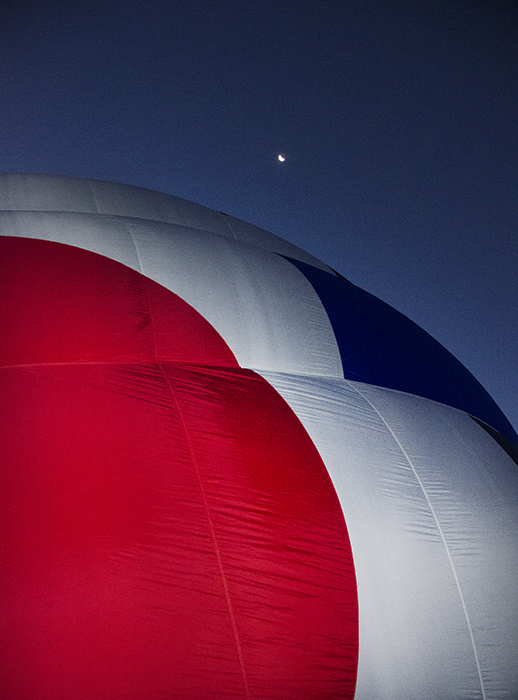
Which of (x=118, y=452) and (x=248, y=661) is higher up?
(x=118, y=452)

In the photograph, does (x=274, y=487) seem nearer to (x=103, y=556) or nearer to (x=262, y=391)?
(x=262, y=391)

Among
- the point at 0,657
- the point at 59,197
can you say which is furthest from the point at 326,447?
the point at 59,197

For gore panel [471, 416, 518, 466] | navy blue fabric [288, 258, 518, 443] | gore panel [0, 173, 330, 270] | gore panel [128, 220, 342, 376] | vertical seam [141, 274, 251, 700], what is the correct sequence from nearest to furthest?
vertical seam [141, 274, 251, 700] → gore panel [128, 220, 342, 376] → navy blue fabric [288, 258, 518, 443] → gore panel [471, 416, 518, 466] → gore panel [0, 173, 330, 270]

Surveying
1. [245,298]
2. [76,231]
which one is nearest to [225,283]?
[245,298]

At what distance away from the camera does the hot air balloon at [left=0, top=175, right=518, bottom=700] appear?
71.8 inches

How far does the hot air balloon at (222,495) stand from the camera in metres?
1.82

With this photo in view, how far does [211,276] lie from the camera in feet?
10.4

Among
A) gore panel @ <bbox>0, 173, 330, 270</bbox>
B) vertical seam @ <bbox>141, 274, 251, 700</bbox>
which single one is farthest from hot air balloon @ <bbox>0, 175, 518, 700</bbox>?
gore panel @ <bbox>0, 173, 330, 270</bbox>

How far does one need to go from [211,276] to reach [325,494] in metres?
1.55

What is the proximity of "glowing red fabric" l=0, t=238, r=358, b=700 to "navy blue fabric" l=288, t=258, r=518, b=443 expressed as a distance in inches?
35.7

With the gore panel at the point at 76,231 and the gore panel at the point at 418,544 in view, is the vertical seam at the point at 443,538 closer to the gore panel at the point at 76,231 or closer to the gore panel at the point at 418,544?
the gore panel at the point at 418,544

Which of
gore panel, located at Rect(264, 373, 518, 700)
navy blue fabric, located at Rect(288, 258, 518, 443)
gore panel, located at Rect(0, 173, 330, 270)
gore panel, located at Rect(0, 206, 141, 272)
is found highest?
gore panel, located at Rect(0, 173, 330, 270)

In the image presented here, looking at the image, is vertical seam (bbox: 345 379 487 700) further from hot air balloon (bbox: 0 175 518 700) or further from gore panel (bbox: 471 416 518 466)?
gore panel (bbox: 471 416 518 466)

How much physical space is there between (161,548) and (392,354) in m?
2.17
